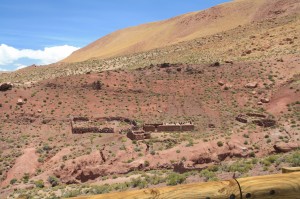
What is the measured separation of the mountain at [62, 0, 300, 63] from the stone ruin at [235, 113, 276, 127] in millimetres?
51913

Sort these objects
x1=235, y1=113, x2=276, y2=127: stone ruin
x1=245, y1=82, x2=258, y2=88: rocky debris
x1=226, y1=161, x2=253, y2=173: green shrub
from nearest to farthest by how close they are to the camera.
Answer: x1=226, y1=161, x2=253, y2=173: green shrub, x1=235, y1=113, x2=276, y2=127: stone ruin, x1=245, y1=82, x2=258, y2=88: rocky debris

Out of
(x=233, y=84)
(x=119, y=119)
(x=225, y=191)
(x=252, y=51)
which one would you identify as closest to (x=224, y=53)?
(x=252, y=51)

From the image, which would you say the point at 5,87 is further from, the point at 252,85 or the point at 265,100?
the point at 265,100

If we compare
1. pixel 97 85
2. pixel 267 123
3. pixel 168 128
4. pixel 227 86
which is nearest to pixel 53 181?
pixel 168 128

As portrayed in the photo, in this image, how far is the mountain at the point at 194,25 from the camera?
3563 inches

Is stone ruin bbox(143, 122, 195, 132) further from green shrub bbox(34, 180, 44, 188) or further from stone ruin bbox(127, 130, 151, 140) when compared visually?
green shrub bbox(34, 180, 44, 188)

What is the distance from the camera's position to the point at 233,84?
45.8 metres

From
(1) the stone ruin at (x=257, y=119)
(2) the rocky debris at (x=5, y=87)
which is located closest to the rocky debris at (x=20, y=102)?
(2) the rocky debris at (x=5, y=87)

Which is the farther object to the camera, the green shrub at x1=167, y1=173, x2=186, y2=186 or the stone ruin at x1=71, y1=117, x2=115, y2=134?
the stone ruin at x1=71, y1=117, x2=115, y2=134

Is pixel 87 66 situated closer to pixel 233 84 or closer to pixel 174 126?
pixel 233 84

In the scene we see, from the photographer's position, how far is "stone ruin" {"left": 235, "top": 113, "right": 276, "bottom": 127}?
103 ft

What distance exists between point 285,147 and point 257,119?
1246 cm

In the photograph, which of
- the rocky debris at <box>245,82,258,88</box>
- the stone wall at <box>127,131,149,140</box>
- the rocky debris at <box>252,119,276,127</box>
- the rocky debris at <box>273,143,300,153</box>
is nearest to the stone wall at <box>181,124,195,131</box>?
the stone wall at <box>127,131,149,140</box>

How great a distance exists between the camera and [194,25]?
105688 millimetres
